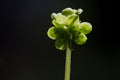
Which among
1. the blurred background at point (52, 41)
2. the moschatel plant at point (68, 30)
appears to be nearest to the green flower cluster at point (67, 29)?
the moschatel plant at point (68, 30)

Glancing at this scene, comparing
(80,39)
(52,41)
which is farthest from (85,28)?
(52,41)

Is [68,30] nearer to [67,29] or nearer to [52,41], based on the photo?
[67,29]

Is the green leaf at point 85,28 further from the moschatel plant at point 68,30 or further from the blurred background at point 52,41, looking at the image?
the blurred background at point 52,41

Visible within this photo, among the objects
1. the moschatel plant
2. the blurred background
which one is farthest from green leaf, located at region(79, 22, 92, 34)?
the blurred background

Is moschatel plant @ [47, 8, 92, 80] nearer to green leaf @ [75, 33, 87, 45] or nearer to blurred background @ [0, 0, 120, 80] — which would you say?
green leaf @ [75, 33, 87, 45]

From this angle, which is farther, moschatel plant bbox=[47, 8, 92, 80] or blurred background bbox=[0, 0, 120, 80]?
blurred background bbox=[0, 0, 120, 80]
